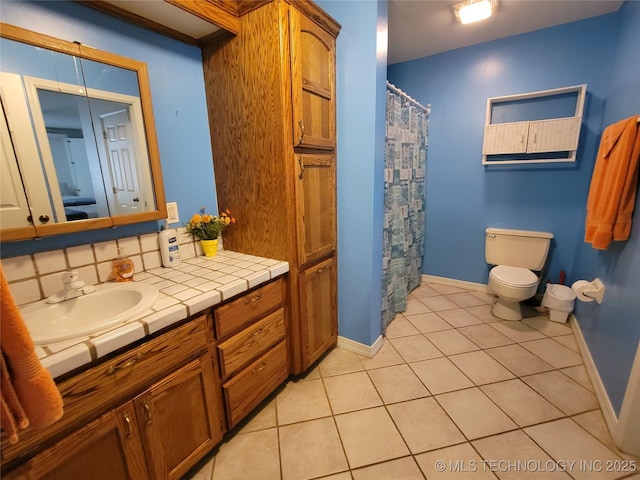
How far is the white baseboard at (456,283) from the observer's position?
9.86ft

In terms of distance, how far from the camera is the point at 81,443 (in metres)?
0.84

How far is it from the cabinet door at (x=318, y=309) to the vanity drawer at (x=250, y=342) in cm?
19

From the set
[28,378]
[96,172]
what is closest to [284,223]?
[96,172]

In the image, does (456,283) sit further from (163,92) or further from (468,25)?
(163,92)

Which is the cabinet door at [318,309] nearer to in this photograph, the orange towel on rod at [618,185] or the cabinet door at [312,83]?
the cabinet door at [312,83]

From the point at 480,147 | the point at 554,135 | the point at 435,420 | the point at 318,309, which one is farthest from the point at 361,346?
the point at 554,135

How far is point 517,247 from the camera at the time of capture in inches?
104

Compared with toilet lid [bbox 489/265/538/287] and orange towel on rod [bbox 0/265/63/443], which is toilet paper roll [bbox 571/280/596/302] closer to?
toilet lid [bbox 489/265/538/287]

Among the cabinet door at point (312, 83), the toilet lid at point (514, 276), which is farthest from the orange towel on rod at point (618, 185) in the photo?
the cabinet door at point (312, 83)

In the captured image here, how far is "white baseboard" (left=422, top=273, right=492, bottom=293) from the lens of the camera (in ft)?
9.86

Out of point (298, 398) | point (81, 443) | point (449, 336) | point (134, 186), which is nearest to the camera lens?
point (81, 443)

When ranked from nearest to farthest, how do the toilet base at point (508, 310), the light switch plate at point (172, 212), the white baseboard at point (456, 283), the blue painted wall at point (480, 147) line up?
the light switch plate at point (172, 212), the blue painted wall at point (480, 147), the toilet base at point (508, 310), the white baseboard at point (456, 283)

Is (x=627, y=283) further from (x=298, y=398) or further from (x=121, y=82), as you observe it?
(x=121, y=82)

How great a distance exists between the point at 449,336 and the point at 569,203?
63.7 inches
